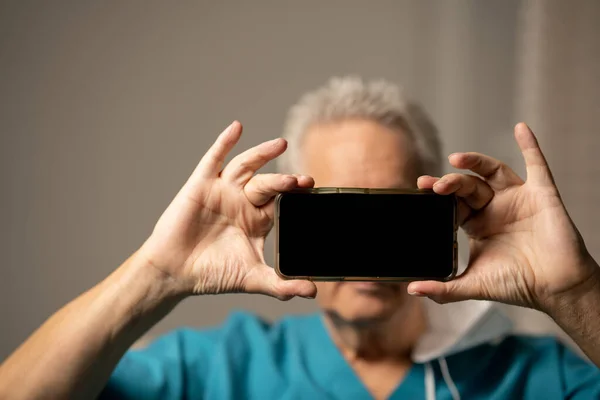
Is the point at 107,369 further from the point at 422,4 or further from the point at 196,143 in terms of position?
the point at 422,4

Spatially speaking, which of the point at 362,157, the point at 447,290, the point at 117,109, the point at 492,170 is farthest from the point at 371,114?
the point at 117,109

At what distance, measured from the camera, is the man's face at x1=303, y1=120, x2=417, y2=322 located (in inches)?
38.5

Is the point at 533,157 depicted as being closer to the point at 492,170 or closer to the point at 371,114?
the point at 492,170

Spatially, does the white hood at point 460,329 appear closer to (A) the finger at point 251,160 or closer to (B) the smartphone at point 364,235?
(B) the smartphone at point 364,235

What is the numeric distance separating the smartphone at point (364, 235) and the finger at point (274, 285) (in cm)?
1

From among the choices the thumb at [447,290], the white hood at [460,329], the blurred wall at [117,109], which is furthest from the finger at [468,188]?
the blurred wall at [117,109]

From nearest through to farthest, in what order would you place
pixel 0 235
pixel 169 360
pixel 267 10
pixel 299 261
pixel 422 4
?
1. pixel 299 261
2. pixel 169 360
3. pixel 0 235
4. pixel 267 10
5. pixel 422 4

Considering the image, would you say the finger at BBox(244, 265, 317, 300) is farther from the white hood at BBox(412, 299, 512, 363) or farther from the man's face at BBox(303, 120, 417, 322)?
the white hood at BBox(412, 299, 512, 363)

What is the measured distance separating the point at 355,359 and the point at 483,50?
0.97 meters

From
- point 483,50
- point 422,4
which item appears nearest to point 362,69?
point 422,4

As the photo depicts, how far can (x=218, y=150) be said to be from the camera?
30.9 inches

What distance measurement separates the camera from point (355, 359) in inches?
43.6

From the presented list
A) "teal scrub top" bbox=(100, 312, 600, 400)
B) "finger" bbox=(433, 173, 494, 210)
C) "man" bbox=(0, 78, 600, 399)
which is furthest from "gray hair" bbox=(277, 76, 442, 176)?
"teal scrub top" bbox=(100, 312, 600, 400)

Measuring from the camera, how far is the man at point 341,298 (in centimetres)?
75
